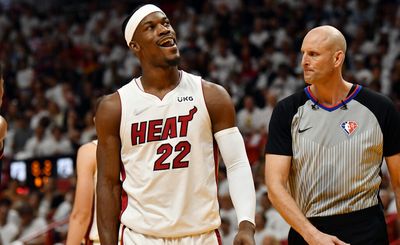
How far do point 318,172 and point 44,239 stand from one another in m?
8.97

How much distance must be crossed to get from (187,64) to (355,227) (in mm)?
11734

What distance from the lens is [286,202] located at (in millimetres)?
5074

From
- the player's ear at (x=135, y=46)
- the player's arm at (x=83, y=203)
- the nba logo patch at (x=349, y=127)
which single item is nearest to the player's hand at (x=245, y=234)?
the nba logo patch at (x=349, y=127)

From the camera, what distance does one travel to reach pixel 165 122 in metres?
4.86

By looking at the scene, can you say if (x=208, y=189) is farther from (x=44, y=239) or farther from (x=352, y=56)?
(x=352, y=56)

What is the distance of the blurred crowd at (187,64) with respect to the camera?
45.2 feet

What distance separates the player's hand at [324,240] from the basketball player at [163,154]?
459 mm

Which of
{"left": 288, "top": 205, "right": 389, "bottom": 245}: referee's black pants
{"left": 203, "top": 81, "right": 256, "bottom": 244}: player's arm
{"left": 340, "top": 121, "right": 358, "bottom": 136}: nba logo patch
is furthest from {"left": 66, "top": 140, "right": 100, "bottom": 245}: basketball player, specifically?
{"left": 340, "top": 121, "right": 358, "bottom": 136}: nba logo patch

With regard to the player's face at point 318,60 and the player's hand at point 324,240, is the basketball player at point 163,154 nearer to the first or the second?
the player's hand at point 324,240

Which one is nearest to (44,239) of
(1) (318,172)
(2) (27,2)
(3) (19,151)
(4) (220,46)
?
(3) (19,151)

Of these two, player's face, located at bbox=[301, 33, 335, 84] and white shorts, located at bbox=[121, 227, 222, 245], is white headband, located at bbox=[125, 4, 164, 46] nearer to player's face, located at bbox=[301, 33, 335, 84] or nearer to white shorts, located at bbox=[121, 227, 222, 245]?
player's face, located at bbox=[301, 33, 335, 84]

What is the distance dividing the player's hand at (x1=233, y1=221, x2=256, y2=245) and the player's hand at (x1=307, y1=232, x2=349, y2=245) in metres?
0.49

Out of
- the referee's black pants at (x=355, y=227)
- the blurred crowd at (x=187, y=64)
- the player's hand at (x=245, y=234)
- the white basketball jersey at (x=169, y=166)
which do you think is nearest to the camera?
the player's hand at (x=245, y=234)

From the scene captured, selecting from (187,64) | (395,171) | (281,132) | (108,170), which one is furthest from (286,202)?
(187,64)
